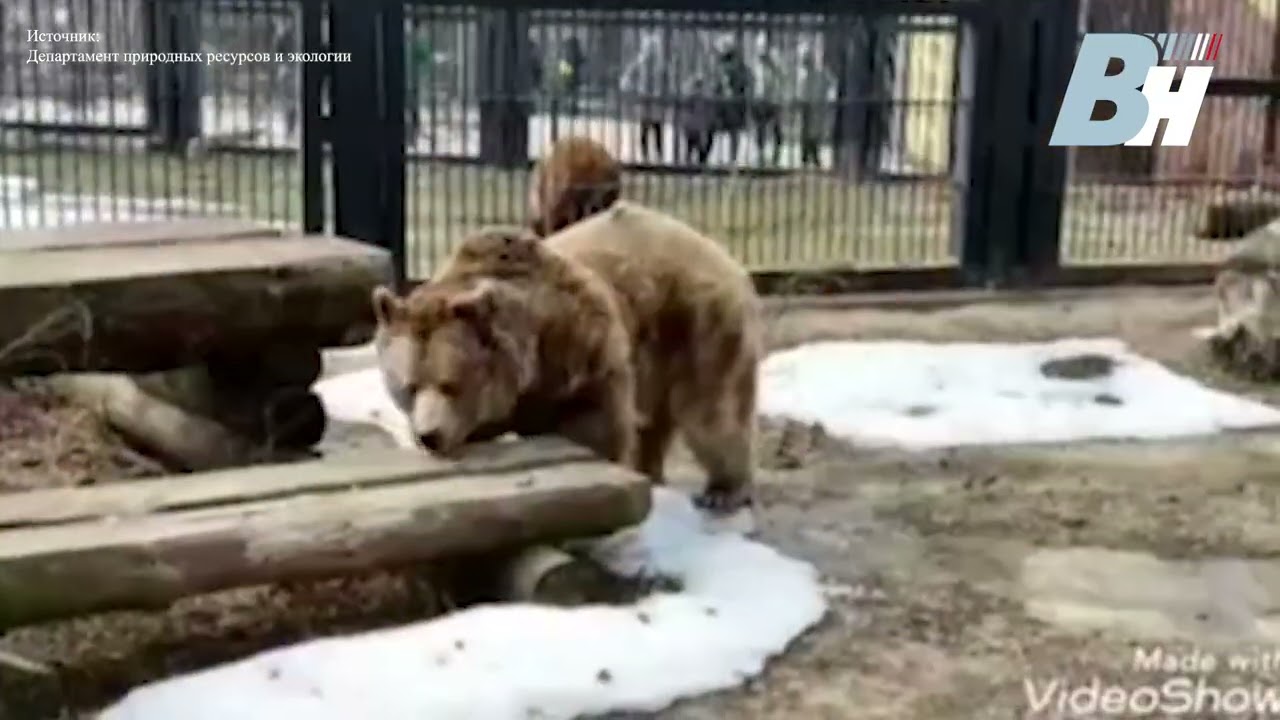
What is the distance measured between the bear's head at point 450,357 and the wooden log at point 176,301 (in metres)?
0.39

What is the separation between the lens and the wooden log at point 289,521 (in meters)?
2.26

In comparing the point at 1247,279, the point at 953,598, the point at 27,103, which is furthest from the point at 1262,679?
the point at 27,103

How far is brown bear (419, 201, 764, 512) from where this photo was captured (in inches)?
127

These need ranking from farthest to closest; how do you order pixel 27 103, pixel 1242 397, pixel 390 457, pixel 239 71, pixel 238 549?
pixel 27 103, pixel 239 71, pixel 1242 397, pixel 390 457, pixel 238 549

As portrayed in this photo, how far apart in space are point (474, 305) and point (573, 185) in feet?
5.96

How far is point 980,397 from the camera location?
4.39 meters

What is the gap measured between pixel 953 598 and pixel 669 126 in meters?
2.94

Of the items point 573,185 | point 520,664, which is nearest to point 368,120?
point 573,185

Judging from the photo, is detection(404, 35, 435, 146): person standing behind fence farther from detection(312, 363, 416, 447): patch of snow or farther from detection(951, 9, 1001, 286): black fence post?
detection(951, 9, 1001, 286): black fence post

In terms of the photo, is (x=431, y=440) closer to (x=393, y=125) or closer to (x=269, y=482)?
(x=269, y=482)

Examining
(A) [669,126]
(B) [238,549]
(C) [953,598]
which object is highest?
(A) [669,126]

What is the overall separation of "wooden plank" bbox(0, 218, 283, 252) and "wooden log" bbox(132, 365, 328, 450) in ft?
0.90

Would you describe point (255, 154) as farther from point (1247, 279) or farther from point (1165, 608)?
point (1165, 608)

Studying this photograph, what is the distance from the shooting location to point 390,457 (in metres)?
2.75
